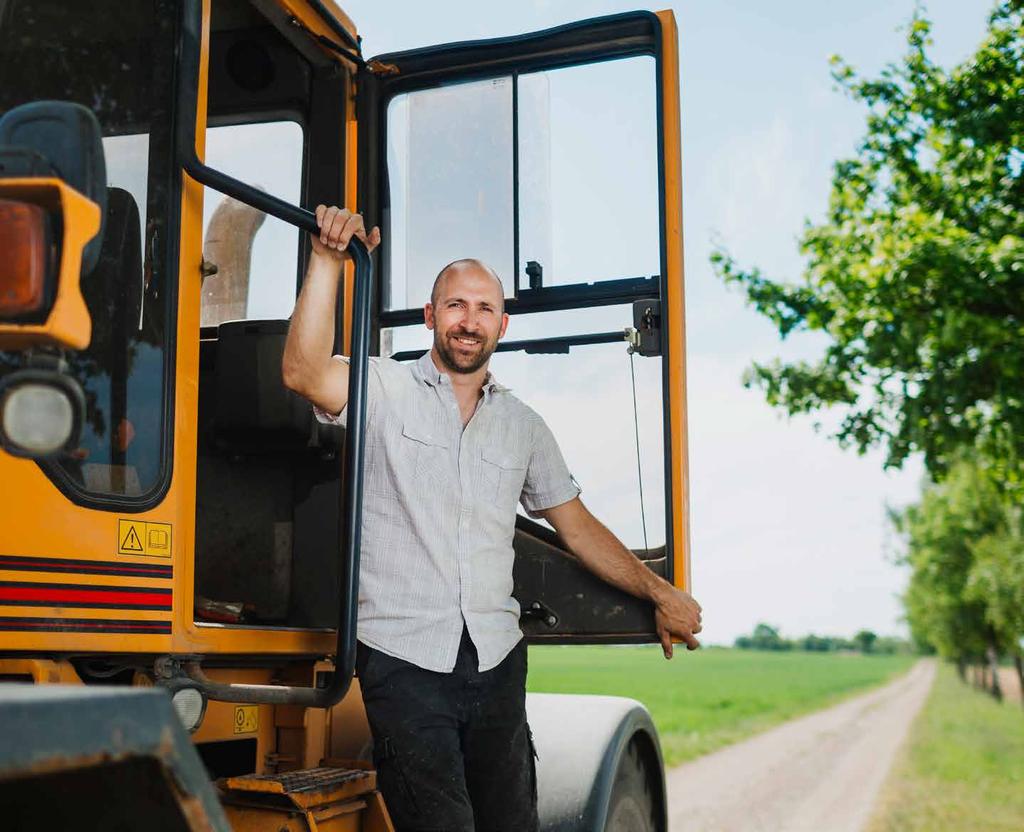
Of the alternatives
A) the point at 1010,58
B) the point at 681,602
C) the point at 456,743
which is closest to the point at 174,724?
the point at 456,743

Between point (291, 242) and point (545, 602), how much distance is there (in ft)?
4.56

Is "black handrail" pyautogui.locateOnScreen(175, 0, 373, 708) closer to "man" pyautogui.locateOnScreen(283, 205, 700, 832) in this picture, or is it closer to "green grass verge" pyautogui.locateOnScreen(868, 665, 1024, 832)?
"man" pyautogui.locateOnScreen(283, 205, 700, 832)

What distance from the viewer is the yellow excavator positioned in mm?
2188

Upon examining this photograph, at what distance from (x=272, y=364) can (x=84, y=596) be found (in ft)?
3.99

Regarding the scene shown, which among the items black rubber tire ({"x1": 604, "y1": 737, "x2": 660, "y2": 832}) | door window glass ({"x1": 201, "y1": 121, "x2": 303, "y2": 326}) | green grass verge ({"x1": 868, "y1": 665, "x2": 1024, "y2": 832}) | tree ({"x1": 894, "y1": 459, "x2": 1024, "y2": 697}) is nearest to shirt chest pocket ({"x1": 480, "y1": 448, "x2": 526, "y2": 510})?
door window glass ({"x1": 201, "y1": 121, "x2": 303, "y2": 326})

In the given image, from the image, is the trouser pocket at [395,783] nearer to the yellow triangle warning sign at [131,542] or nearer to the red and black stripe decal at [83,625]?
the red and black stripe decal at [83,625]

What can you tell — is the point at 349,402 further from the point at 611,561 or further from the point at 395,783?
the point at 611,561

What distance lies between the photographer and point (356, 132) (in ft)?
12.7

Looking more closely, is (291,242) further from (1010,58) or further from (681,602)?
(1010,58)

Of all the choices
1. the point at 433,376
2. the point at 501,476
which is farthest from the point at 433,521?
the point at 433,376

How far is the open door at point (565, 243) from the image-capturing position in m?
3.68

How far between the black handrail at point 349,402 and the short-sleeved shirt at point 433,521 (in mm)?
197

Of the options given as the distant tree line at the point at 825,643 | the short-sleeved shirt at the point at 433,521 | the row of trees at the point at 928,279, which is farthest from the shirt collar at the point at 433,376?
the distant tree line at the point at 825,643

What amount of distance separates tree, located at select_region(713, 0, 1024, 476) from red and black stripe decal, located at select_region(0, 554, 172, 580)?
8.56 meters
